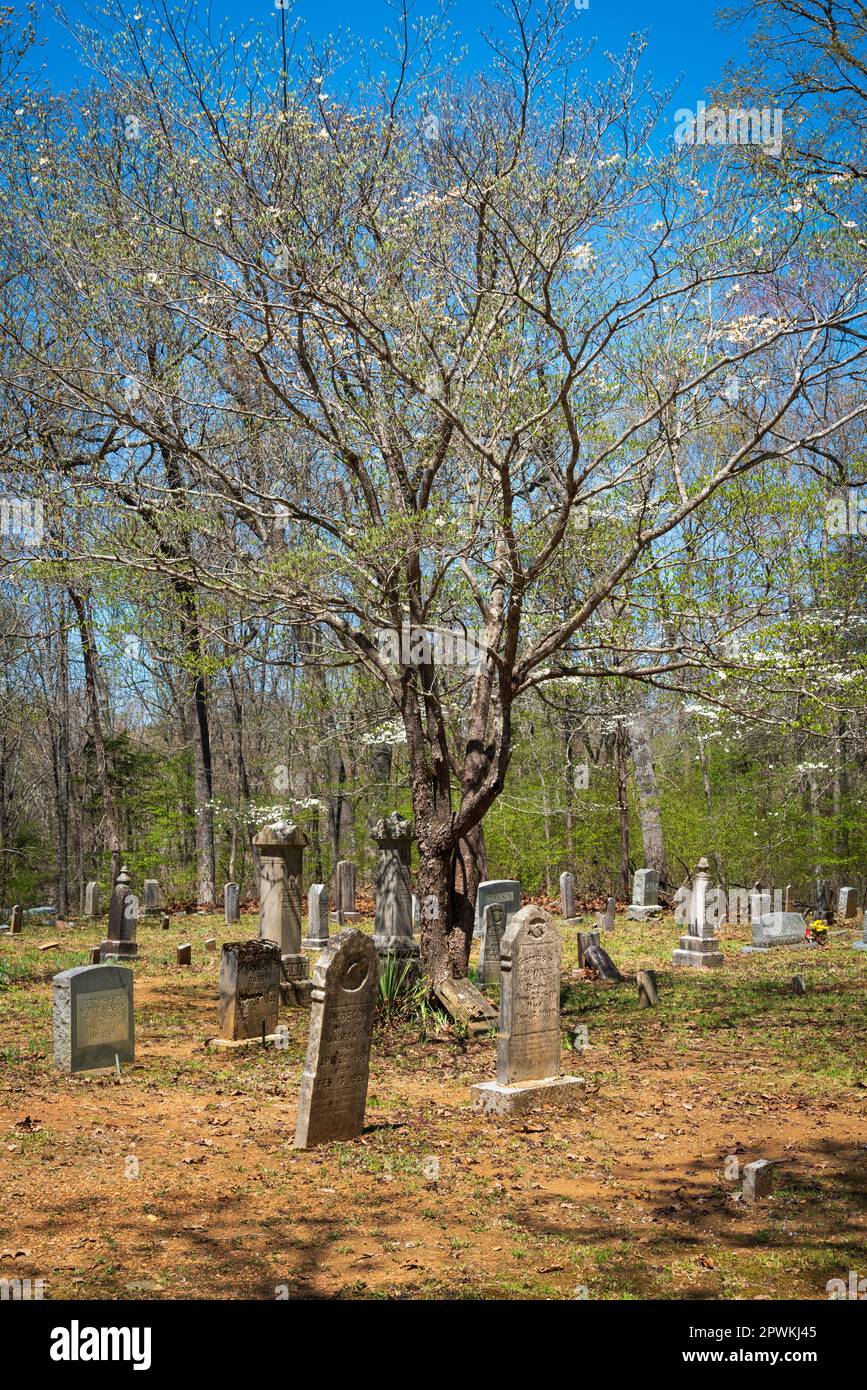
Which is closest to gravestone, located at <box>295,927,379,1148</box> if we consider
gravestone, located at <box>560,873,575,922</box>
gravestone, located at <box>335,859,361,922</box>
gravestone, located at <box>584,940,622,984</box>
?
gravestone, located at <box>584,940,622,984</box>

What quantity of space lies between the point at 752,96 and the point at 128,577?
8.66 m

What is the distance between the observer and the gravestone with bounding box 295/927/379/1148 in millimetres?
7445

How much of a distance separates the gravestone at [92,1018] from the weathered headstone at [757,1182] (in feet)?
18.7

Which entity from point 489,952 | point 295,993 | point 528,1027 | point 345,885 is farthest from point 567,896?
point 528,1027

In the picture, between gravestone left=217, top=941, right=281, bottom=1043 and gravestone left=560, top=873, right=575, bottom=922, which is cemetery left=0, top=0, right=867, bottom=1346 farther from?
gravestone left=560, top=873, right=575, bottom=922

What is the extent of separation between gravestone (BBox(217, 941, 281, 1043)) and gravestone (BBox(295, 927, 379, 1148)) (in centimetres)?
331

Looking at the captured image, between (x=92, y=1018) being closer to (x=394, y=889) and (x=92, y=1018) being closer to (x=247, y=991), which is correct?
(x=247, y=991)

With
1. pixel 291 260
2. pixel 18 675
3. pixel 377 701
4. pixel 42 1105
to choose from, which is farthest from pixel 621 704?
pixel 18 675

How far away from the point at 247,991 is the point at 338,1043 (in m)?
3.55

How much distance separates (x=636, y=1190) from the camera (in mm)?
6402

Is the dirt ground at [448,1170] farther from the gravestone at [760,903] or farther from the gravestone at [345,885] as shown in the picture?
the gravestone at [345,885]

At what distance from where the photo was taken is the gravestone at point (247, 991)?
1086 cm

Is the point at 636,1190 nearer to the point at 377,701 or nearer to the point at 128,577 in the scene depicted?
the point at 128,577

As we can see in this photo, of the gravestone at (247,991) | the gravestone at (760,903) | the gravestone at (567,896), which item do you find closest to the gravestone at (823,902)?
the gravestone at (760,903)
